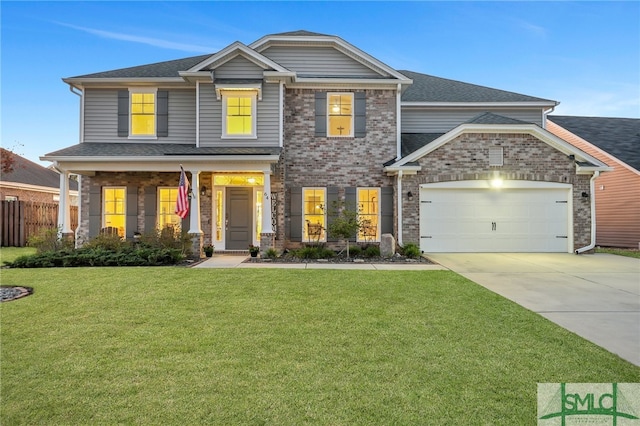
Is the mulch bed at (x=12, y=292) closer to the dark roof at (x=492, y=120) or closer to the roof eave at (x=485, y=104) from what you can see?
the dark roof at (x=492, y=120)

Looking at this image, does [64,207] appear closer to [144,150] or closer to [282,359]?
[144,150]

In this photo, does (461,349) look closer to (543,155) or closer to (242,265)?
(242,265)

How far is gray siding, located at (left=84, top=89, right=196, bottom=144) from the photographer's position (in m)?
12.4

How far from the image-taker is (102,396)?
274 cm

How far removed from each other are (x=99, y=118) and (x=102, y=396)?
497 inches

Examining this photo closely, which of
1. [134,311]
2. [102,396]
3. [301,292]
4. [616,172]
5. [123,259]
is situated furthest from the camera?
[616,172]

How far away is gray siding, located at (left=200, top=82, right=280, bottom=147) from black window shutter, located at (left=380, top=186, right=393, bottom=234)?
4.26 m

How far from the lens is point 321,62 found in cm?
1275

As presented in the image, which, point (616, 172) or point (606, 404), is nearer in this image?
point (606, 404)

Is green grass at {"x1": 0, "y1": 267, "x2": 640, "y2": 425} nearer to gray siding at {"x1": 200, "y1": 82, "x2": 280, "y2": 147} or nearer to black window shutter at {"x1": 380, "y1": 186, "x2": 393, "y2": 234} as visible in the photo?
black window shutter at {"x1": 380, "y1": 186, "x2": 393, "y2": 234}

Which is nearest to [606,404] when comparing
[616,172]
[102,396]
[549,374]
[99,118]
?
[549,374]

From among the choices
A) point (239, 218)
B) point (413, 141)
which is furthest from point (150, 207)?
point (413, 141)

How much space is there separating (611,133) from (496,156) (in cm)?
955

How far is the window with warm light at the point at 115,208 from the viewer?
1227 centimetres
